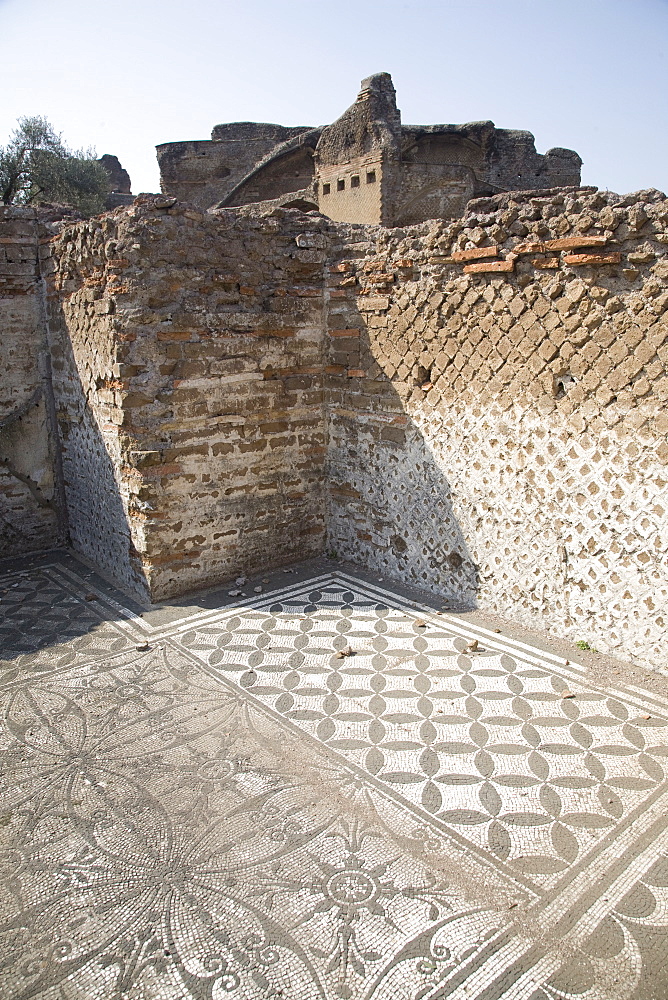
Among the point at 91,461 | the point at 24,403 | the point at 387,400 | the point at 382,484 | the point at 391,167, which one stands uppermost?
the point at 391,167

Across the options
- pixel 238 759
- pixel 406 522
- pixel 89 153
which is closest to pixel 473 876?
pixel 238 759

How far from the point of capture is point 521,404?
320 centimetres

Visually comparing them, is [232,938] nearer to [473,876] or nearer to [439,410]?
[473,876]

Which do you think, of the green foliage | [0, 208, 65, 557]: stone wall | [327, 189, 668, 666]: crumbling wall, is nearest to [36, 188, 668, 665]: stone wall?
[327, 189, 668, 666]: crumbling wall

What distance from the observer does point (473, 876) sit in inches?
76.6

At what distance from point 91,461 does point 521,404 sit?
105 inches

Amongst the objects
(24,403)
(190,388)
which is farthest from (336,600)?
(24,403)

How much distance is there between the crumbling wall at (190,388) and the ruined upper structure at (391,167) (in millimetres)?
7455

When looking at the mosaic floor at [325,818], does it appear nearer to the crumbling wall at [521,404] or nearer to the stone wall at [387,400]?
the crumbling wall at [521,404]

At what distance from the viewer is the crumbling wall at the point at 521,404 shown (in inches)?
109

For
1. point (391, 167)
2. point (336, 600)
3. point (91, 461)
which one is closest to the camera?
point (336, 600)

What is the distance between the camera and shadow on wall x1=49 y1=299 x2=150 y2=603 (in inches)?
154

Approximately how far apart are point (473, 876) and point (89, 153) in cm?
1579

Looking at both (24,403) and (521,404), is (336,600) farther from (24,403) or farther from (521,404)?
(24,403)
